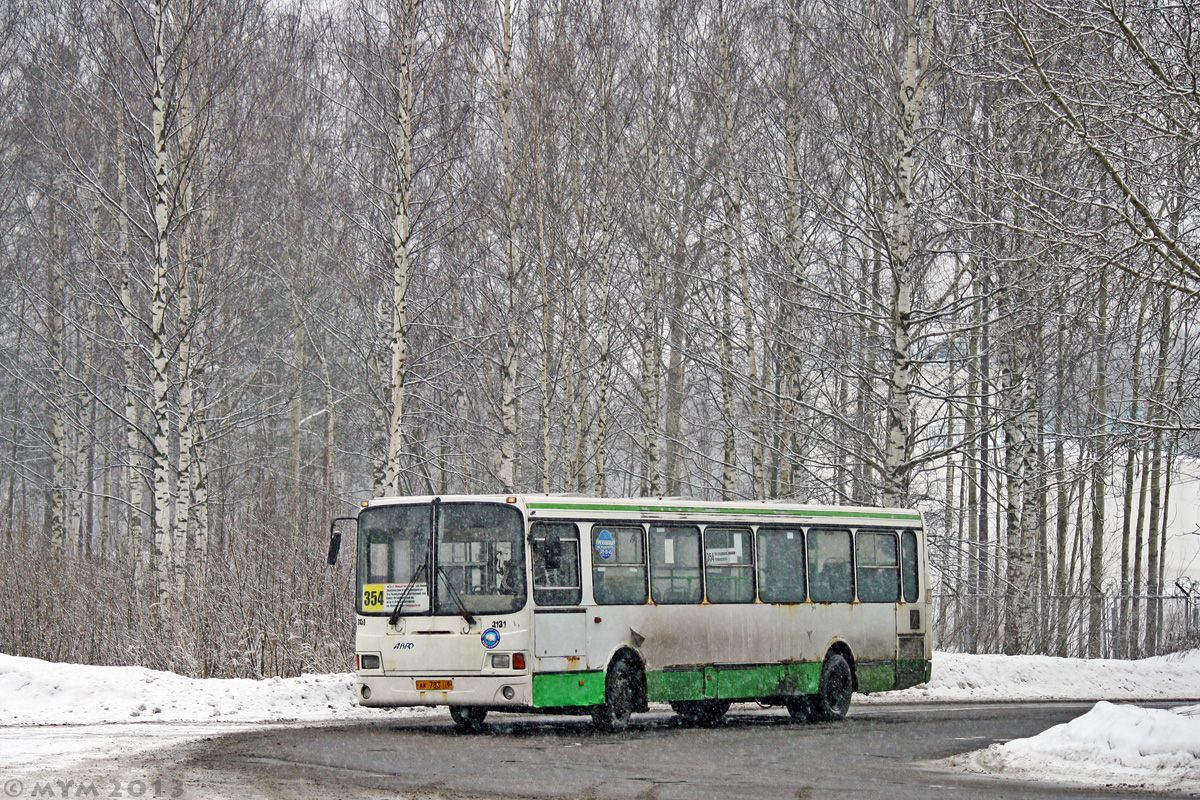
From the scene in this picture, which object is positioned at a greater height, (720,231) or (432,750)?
(720,231)

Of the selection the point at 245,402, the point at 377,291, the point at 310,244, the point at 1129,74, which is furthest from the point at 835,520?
the point at 245,402

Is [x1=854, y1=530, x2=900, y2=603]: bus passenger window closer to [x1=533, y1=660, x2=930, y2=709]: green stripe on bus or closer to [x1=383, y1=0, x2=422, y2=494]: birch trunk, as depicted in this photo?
[x1=533, y1=660, x2=930, y2=709]: green stripe on bus

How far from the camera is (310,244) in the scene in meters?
43.5

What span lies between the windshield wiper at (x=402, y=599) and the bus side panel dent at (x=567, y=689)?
1.73 metres

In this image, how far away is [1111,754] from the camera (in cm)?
1480

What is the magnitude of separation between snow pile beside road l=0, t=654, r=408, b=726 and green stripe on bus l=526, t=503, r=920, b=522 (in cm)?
393

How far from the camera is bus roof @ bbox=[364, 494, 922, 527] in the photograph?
18.7 m

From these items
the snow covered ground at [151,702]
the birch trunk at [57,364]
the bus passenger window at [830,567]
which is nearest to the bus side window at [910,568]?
the bus passenger window at [830,567]

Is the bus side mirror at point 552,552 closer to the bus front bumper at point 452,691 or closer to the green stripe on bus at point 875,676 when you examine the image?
the bus front bumper at point 452,691

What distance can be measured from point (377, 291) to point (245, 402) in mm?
14917

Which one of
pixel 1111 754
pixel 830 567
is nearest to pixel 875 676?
pixel 830 567

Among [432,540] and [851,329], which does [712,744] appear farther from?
[851,329]

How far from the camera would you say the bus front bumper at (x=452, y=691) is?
1791 cm

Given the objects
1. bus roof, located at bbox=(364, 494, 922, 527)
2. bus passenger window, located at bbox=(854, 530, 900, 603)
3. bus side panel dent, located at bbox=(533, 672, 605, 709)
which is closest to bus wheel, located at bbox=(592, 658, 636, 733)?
bus side panel dent, located at bbox=(533, 672, 605, 709)
